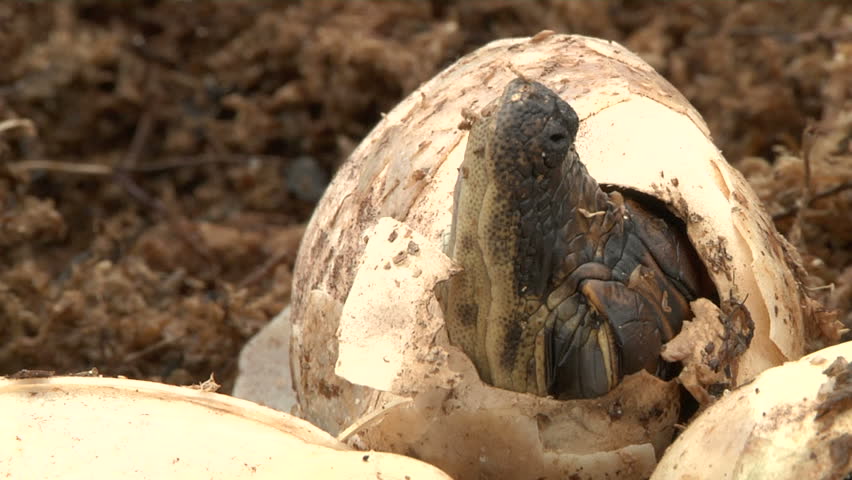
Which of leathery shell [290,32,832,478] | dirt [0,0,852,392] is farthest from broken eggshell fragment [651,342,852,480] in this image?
dirt [0,0,852,392]

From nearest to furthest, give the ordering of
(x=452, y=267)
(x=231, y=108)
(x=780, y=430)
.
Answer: (x=780, y=430), (x=452, y=267), (x=231, y=108)

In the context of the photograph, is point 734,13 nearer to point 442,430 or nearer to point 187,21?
point 187,21

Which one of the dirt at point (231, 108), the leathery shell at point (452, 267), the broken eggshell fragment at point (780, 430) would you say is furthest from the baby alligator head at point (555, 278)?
the dirt at point (231, 108)

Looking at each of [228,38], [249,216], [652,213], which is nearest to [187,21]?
[228,38]

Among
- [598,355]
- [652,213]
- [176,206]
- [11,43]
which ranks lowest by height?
[176,206]

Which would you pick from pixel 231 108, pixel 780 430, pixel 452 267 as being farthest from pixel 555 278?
pixel 231 108

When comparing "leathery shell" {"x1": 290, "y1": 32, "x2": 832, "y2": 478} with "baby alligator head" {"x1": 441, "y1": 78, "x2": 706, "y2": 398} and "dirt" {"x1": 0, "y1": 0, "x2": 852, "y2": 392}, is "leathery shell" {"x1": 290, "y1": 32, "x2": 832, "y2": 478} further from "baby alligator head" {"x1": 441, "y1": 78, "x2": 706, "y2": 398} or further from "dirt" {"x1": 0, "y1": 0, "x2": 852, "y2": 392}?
"dirt" {"x1": 0, "y1": 0, "x2": 852, "y2": 392}

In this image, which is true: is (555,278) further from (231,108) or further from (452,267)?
(231,108)
